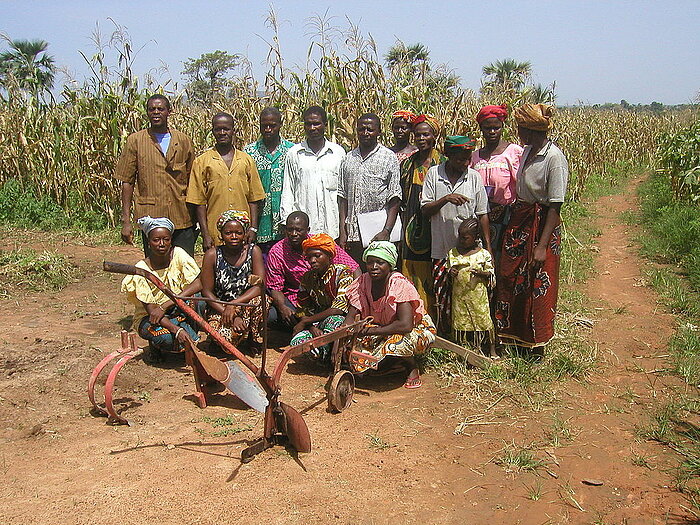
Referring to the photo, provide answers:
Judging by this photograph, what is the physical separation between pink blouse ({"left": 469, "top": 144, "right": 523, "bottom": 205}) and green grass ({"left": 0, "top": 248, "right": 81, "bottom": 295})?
15.7 feet

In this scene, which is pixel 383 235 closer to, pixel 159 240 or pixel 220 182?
pixel 220 182

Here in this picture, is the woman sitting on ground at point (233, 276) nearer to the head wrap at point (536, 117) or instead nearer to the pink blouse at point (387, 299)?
the pink blouse at point (387, 299)

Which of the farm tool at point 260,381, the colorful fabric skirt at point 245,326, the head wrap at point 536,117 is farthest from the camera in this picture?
the colorful fabric skirt at point 245,326

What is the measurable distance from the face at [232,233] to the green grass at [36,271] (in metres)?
3.17

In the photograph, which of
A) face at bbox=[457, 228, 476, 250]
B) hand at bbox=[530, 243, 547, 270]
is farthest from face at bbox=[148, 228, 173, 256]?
hand at bbox=[530, 243, 547, 270]

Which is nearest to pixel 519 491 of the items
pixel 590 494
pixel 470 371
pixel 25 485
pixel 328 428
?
pixel 590 494

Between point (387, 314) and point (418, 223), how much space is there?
0.98 m

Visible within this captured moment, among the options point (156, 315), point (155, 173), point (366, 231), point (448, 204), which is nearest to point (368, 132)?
point (366, 231)

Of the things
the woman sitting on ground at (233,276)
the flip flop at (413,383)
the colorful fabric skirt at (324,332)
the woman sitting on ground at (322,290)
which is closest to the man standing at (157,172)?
the woman sitting on ground at (233,276)

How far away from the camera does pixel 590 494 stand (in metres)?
2.92

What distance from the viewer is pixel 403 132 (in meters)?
5.14

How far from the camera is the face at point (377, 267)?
4.13 meters

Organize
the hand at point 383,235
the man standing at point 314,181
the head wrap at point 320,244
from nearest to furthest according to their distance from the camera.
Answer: the head wrap at point 320,244 < the hand at point 383,235 < the man standing at point 314,181

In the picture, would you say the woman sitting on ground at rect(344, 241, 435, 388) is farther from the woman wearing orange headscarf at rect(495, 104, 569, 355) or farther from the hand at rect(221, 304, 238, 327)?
the hand at rect(221, 304, 238, 327)
